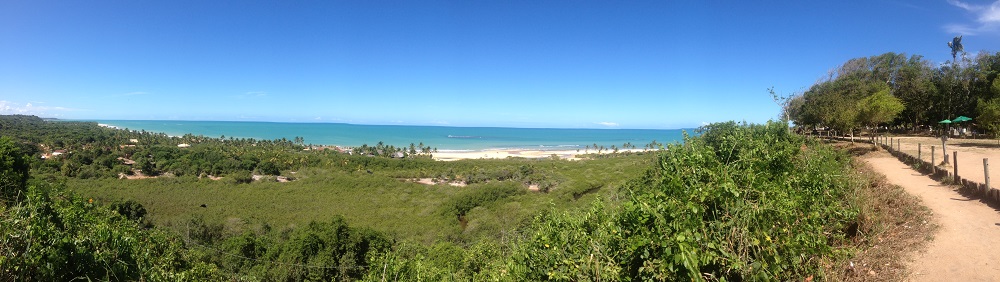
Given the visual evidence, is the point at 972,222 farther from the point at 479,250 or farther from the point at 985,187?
the point at 479,250

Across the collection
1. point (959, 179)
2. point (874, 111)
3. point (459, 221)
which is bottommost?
point (459, 221)

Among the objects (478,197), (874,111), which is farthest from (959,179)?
(478,197)

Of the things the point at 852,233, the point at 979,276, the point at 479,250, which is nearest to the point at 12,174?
the point at 479,250

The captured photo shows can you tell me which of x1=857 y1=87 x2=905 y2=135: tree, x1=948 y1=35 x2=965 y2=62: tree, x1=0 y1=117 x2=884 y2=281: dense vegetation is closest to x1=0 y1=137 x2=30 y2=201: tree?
x1=0 y1=117 x2=884 y2=281: dense vegetation

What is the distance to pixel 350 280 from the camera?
54.3 ft

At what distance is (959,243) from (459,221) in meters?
27.1

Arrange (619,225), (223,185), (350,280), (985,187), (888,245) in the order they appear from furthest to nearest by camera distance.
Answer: (223,185), (350,280), (985,187), (888,245), (619,225)

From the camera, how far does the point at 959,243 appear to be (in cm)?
555

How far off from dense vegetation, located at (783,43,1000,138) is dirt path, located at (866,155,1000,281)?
17839mm

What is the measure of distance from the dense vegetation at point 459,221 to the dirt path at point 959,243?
0.75 m

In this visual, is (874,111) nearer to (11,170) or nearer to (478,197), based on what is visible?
(478,197)

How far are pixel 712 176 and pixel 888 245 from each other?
11.2 feet

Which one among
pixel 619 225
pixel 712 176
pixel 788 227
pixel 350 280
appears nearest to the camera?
pixel 788 227

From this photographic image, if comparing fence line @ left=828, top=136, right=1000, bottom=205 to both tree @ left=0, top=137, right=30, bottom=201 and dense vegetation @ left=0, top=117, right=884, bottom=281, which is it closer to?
dense vegetation @ left=0, top=117, right=884, bottom=281
